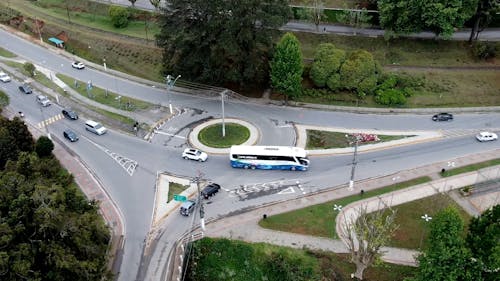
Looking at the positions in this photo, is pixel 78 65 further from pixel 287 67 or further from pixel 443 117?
pixel 443 117

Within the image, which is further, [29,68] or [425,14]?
[29,68]

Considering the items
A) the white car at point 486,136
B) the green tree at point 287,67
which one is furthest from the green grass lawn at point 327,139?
the white car at point 486,136

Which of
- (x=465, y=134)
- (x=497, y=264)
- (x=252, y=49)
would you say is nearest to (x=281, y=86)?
(x=252, y=49)

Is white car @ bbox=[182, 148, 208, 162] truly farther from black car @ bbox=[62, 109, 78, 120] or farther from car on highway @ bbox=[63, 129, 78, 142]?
black car @ bbox=[62, 109, 78, 120]

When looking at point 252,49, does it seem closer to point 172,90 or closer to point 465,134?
point 172,90

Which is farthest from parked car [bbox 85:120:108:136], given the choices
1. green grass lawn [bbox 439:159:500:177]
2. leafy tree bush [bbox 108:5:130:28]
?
green grass lawn [bbox 439:159:500:177]

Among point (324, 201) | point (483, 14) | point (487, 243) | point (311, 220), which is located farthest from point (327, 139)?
point (483, 14)
